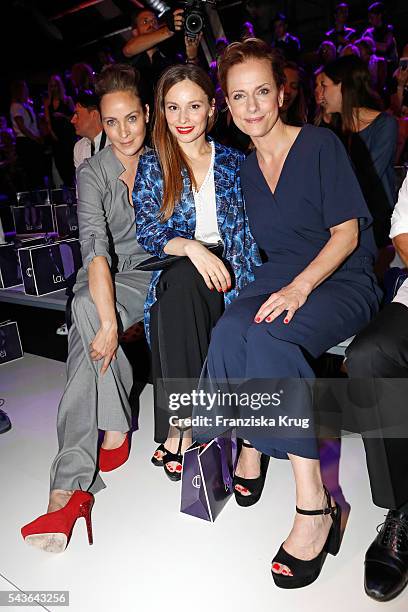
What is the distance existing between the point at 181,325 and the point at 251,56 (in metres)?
0.89

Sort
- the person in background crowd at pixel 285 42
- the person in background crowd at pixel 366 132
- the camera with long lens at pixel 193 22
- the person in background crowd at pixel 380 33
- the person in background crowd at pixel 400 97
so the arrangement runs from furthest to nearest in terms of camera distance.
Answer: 1. the person in background crowd at pixel 380 33
2. the person in background crowd at pixel 285 42
3. the person in background crowd at pixel 400 97
4. the camera with long lens at pixel 193 22
5. the person in background crowd at pixel 366 132

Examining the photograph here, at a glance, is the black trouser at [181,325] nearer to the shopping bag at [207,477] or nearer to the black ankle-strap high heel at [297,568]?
the shopping bag at [207,477]

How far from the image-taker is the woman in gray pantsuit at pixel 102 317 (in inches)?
71.5

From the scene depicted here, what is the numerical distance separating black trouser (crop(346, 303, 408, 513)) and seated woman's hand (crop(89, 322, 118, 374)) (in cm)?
83

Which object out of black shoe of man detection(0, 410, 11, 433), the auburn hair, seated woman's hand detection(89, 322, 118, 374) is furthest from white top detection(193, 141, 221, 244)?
black shoe of man detection(0, 410, 11, 433)

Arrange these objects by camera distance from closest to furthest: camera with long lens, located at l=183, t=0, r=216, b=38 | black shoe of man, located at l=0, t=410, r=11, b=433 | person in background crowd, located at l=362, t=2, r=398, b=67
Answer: black shoe of man, located at l=0, t=410, r=11, b=433, camera with long lens, located at l=183, t=0, r=216, b=38, person in background crowd, located at l=362, t=2, r=398, b=67

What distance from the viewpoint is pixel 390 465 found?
4.76 feet

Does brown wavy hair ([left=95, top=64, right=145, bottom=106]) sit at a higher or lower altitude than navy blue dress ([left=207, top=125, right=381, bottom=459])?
higher

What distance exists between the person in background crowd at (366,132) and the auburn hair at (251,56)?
100cm

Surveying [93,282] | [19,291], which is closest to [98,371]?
[93,282]

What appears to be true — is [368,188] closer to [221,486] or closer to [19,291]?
[221,486]

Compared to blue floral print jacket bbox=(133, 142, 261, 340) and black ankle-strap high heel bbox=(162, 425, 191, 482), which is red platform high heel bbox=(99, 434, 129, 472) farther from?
blue floral print jacket bbox=(133, 142, 261, 340)

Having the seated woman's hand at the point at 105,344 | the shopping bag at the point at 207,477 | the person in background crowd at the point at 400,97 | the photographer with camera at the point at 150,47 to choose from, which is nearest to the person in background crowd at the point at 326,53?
the person in background crowd at the point at 400,97

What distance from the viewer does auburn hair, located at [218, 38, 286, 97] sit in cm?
172
